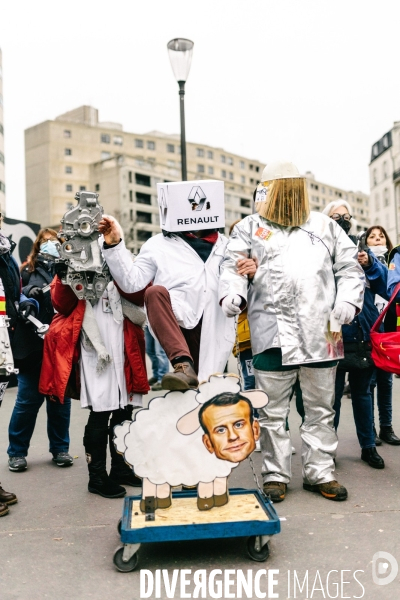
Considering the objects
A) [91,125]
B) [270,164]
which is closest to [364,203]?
[91,125]

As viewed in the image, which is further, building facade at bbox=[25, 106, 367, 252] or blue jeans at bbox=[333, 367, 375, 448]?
building facade at bbox=[25, 106, 367, 252]

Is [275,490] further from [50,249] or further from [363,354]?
[50,249]

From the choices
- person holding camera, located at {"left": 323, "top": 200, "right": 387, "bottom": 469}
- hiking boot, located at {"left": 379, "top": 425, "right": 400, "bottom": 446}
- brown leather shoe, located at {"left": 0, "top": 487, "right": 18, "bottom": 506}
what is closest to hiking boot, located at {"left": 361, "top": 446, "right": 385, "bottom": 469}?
person holding camera, located at {"left": 323, "top": 200, "right": 387, "bottom": 469}

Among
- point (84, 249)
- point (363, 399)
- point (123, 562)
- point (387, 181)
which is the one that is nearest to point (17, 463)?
point (84, 249)

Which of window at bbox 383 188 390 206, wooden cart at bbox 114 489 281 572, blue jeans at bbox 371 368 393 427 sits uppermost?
window at bbox 383 188 390 206

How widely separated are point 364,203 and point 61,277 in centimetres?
15332

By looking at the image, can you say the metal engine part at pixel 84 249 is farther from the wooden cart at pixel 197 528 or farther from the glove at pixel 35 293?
the wooden cart at pixel 197 528

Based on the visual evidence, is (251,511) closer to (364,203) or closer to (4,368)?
(4,368)

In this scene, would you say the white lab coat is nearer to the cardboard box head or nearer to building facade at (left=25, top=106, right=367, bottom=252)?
the cardboard box head

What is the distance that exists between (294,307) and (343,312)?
0.29 m

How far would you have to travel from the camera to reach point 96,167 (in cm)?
8488

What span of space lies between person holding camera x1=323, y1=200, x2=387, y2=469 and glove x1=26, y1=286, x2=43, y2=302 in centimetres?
240

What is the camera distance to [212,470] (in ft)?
10.8

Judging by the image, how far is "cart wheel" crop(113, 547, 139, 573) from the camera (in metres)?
3.03
